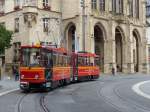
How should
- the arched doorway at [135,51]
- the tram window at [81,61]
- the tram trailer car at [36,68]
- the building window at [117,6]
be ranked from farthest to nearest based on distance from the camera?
the arched doorway at [135,51], the building window at [117,6], the tram window at [81,61], the tram trailer car at [36,68]

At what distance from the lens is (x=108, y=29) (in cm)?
6250

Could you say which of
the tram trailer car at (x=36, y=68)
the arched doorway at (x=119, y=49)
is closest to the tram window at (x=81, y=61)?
the tram trailer car at (x=36, y=68)

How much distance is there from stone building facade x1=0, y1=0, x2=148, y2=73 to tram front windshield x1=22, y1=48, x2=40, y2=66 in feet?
91.3

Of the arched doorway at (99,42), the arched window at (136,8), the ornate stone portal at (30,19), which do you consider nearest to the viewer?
the ornate stone portal at (30,19)

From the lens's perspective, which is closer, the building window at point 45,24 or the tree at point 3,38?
the tree at point 3,38

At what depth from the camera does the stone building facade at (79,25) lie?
56037 millimetres

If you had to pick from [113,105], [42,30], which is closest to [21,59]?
[113,105]

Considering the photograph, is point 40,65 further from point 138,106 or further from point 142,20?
point 142,20

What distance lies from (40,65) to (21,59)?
127 centimetres

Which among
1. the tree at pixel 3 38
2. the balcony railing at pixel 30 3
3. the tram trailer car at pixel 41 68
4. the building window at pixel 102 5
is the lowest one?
the tram trailer car at pixel 41 68

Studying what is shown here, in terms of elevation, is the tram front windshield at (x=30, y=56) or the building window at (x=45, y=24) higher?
the building window at (x=45, y=24)

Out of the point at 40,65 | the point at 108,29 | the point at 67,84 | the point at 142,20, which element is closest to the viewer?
the point at 40,65

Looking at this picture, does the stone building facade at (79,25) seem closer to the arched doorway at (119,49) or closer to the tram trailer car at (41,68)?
the arched doorway at (119,49)

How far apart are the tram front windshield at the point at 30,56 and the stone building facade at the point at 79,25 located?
27.8 meters
